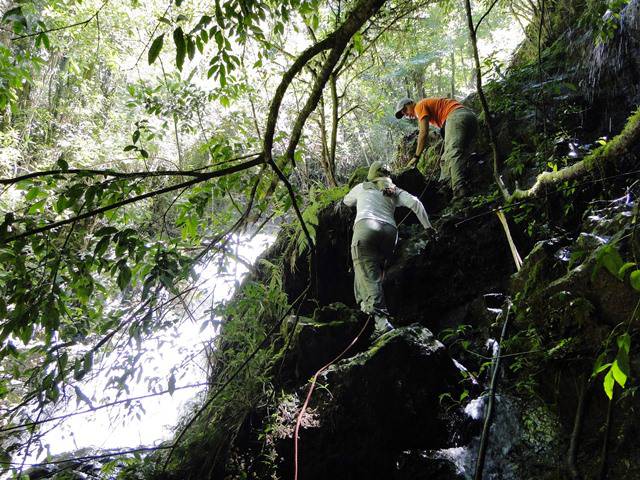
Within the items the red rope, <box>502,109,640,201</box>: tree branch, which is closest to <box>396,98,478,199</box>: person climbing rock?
<box>502,109,640,201</box>: tree branch

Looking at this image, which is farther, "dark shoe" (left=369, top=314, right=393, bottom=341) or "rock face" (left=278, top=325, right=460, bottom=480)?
"dark shoe" (left=369, top=314, right=393, bottom=341)

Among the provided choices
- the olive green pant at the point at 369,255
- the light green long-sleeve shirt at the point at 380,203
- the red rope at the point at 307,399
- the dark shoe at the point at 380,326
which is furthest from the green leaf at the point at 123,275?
the light green long-sleeve shirt at the point at 380,203

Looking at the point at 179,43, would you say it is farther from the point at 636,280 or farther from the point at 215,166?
the point at 636,280

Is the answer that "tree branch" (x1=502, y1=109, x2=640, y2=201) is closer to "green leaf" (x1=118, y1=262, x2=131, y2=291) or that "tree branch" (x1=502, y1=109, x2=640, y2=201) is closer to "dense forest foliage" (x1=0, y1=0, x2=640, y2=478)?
"dense forest foliage" (x1=0, y1=0, x2=640, y2=478)

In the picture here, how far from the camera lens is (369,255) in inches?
193

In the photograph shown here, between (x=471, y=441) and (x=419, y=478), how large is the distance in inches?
23.5

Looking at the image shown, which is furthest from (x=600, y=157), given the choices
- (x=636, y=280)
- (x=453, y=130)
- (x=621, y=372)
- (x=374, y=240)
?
(x=621, y=372)

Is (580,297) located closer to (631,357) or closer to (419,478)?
(631,357)

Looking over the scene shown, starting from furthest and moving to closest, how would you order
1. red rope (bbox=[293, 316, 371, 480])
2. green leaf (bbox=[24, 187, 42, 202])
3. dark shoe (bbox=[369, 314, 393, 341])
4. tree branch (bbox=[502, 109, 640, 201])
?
1. dark shoe (bbox=[369, 314, 393, 341])
2. tree branch (bbox=[502, 109, 640, 201])
3. red rope (bbox=[293, 316, 371, 480])
4. green leaf (bbox=[24, 187, 42, 202])

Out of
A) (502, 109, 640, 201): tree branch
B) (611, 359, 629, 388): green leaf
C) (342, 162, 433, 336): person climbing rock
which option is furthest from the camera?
(342, 162, 433, 336): person climbing rock

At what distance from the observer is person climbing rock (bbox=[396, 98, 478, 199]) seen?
19.9 feet

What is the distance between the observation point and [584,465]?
2787 millimetres

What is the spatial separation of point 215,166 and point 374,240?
2.86m

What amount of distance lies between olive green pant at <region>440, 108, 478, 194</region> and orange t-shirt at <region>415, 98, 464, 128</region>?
0.20m
